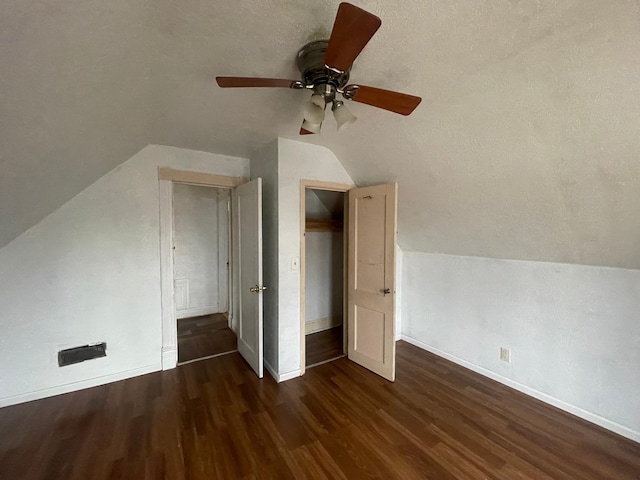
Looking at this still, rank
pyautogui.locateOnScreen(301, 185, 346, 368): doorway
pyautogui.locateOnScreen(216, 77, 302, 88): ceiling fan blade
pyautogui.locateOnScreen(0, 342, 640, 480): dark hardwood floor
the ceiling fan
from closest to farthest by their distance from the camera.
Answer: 1. the ceiling fan
2. pyautogui.locateOnScreen(216, 77, 302, 88): ceiling fan blade
3. pyautogui.locateOnScreen(0, 342, 640, 480): dark hardwood floor
4. pyautogui.locateOnScreen(301, 185, 346, 368): doorway

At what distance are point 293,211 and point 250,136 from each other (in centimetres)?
81

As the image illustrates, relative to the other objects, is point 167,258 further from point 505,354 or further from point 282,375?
point 505,354

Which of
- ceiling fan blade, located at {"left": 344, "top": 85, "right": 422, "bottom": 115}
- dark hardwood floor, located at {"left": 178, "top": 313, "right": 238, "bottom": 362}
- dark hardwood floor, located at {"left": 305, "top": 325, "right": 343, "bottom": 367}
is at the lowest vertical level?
dark hardwood floor, located at {"left": 305, "top": 325, "right": 343, "bottom": 367}

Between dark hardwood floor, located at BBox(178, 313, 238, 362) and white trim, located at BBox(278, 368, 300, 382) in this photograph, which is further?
dark hardwood floor, located at BBox(178, 313, 238, 362)

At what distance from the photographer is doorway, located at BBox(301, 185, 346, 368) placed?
387 centimetres

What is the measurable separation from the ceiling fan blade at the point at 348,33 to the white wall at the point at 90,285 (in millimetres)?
2319

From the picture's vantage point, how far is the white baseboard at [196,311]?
14.6ft

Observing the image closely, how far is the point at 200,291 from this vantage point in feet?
15.1

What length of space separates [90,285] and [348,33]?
2.97 meters

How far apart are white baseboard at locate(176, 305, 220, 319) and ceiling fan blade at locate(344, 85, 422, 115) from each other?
435 cm

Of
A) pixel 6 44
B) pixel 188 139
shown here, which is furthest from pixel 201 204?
pixel 6 44

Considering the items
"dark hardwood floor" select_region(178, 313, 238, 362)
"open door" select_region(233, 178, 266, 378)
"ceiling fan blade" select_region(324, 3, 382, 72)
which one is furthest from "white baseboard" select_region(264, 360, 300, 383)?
"ceiling fan blade" select_region(324, 3, 382, 72)

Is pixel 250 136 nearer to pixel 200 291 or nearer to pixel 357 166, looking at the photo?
pixel 357 166

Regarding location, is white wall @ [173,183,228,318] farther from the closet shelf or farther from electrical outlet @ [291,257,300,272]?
electrical outlet @ [291,257,300,272]
